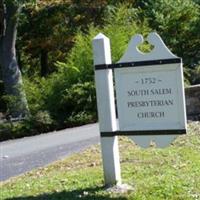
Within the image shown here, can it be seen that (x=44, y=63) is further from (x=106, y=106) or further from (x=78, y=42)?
(x=106, y=106)

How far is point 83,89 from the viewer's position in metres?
15.8

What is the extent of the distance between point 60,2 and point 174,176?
55.2 ft

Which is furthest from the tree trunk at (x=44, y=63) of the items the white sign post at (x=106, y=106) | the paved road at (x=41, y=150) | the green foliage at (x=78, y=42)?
the white sign post at (x=106, y=106)

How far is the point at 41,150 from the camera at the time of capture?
10.6 metres

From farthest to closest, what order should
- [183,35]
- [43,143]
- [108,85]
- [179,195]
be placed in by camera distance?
[183,35], [43,143], [108,85], [179,195]

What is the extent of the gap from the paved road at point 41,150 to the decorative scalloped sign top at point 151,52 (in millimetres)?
2834

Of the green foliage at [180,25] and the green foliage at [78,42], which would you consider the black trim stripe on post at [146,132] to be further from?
the green foliage at [180,25]

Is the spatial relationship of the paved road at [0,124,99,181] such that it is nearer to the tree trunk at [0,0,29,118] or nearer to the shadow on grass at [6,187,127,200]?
the shadow on grass at [6,187,127,200]

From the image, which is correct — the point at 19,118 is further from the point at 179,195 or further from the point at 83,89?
the point at 179,195

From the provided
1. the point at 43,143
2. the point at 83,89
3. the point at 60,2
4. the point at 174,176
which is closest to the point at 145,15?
the point at 60,2

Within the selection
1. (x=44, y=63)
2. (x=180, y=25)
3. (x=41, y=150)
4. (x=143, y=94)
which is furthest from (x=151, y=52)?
(x=44, y=63)

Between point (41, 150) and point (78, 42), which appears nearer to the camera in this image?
point (41, 150)

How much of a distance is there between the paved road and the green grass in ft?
1.74

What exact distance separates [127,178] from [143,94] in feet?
3.43
